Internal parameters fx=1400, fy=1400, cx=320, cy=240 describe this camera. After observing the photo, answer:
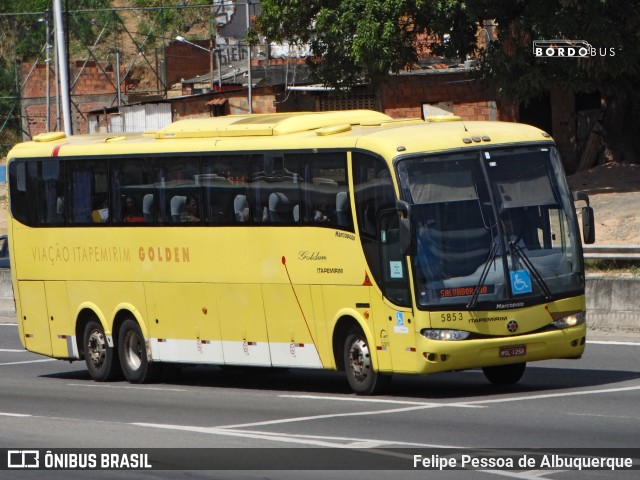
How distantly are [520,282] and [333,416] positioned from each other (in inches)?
105

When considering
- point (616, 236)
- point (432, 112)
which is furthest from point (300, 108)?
point (616, 236)

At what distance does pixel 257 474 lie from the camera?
10812 mm

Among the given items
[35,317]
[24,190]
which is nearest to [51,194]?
[24,190]

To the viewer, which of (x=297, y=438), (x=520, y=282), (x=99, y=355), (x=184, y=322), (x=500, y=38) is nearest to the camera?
(x=297, y=438)

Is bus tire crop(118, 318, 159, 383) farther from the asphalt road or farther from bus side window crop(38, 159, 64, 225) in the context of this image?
bus side window crop(38, 159, 64, 225)

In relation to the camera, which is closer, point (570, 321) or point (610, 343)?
point (570, 321)

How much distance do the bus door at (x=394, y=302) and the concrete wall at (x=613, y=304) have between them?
306 inches

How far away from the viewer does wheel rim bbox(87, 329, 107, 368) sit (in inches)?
802

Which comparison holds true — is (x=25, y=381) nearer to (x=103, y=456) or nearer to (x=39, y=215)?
(x=39, y=215)

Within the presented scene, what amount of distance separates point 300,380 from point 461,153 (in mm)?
4898

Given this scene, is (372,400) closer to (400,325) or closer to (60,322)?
(400,325)

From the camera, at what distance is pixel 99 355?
2047 cm

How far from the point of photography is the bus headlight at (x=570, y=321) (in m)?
15.7

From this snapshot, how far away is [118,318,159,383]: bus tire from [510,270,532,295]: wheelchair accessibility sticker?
248 inches
